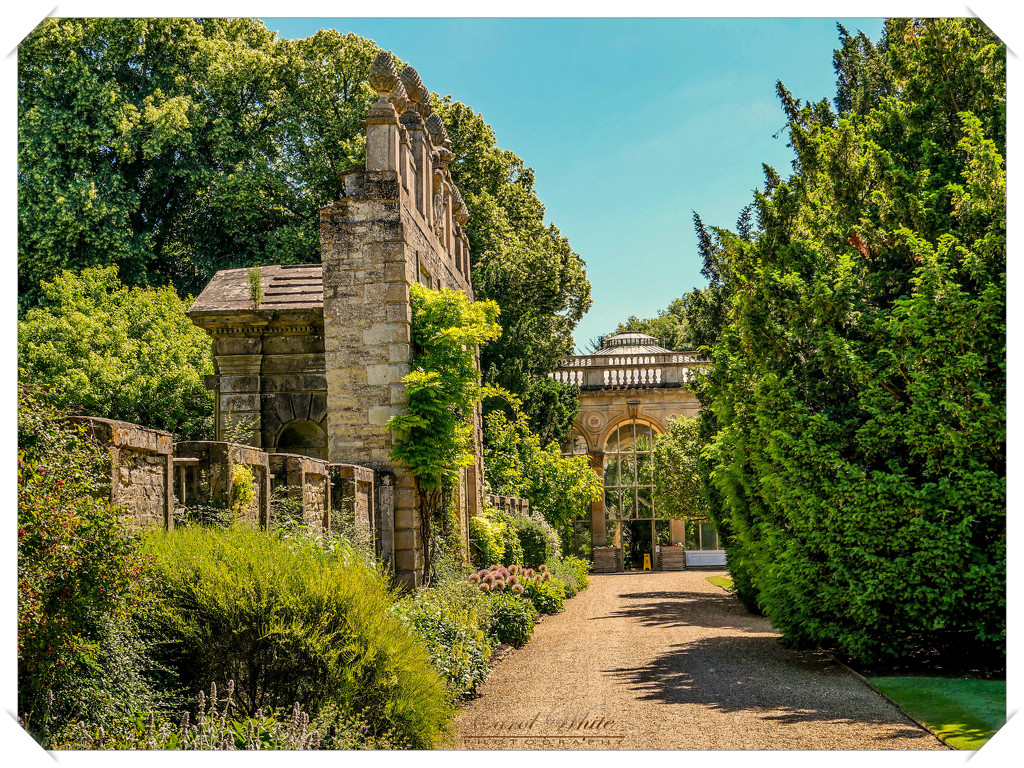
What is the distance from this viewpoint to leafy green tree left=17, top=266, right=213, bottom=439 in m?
19.2

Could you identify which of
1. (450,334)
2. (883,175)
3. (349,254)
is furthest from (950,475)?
(349,254)

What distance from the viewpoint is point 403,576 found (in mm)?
11609

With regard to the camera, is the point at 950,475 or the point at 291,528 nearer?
the point at 291,528

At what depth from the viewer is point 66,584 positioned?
489 centimetres

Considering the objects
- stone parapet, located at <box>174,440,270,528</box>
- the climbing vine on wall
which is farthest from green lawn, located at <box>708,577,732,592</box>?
stone parapet, located at <box>174,440,270,528</box>

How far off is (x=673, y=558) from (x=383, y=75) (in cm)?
2267

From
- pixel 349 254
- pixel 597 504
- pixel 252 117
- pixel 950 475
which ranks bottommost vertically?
pixel 597 504

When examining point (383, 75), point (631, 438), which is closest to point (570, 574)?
point (383, 75)

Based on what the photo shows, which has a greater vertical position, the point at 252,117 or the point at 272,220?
the point at 252,117

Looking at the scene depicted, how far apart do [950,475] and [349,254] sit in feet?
24.1

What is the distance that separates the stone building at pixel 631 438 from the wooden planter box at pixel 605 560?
0.90 meters

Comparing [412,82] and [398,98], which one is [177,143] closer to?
[412,82]

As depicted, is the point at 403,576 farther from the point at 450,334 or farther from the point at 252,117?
the point at 252,117

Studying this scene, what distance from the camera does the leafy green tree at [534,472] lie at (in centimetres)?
2361
